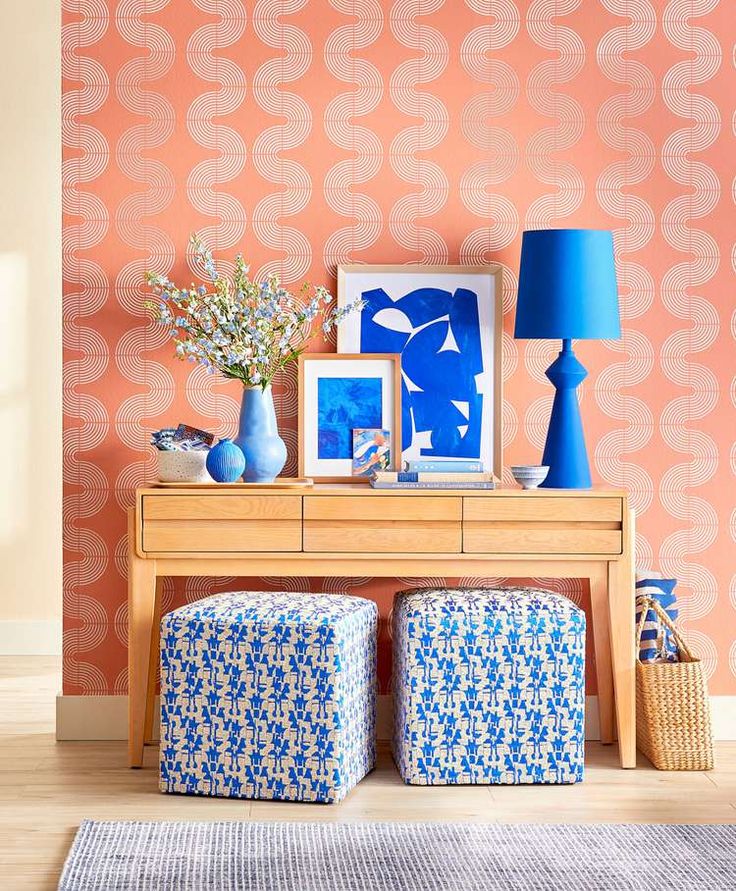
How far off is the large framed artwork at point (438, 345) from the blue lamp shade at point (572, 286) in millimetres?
255

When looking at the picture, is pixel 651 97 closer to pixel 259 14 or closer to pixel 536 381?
pixel 536 381

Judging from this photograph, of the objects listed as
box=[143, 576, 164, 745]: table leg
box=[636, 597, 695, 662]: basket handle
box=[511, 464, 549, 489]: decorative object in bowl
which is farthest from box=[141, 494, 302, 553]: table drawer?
box=[636, 597, 695, 662]: basket handle

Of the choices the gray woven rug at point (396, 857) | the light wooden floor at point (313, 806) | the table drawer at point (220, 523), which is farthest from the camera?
the table drawer at point (220, 523)

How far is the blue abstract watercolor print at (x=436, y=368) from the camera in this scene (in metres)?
3.49

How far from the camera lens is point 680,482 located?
3551mm

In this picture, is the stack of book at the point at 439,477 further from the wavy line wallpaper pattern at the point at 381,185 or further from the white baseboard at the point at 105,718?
the white baseboard at the point at 105,718

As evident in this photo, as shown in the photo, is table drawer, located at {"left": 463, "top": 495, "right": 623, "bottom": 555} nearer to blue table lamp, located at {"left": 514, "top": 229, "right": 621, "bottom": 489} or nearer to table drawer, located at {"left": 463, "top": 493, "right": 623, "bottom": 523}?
table drawer, located at {"left": 463, "top": 493, "right": 623, "bottom": 523}

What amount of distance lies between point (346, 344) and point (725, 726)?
5.57 ft

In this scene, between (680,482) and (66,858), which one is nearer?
(66,858)

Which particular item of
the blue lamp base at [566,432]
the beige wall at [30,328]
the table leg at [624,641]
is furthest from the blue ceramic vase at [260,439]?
the beige wall at [30,328]

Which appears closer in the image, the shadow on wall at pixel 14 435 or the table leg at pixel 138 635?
the table leg at pixel 138 635

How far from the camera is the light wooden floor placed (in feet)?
8.89

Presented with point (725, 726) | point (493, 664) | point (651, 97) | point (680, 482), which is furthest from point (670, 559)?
point (651, 97)

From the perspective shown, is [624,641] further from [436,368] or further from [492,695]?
[436,368]
